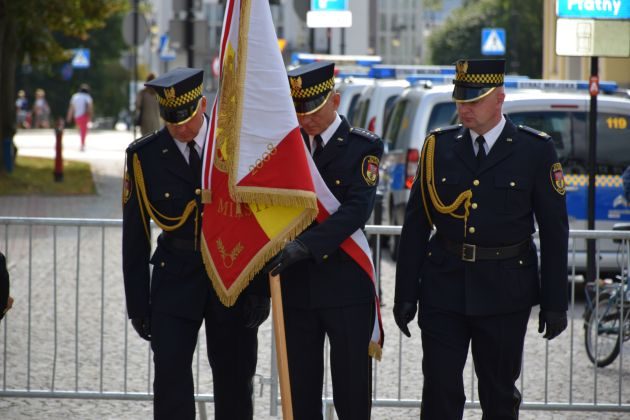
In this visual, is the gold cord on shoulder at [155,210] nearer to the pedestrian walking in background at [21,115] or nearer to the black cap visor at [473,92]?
the black cap visor at [473,92]

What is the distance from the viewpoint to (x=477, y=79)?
621cm

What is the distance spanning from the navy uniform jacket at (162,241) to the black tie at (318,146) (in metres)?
0.56

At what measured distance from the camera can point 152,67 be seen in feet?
343

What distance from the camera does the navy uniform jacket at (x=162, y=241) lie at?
6.49 m

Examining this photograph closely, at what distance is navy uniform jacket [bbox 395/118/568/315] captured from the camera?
6.24 metres

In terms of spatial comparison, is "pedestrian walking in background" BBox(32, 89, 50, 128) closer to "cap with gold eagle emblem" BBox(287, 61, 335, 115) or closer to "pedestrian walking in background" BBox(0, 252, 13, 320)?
"pedestrian walking in background" BBox(0, 252, 13, 320)

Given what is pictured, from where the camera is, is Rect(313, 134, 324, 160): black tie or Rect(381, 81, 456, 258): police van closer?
Rect(313, 134, 324, 160): black tie

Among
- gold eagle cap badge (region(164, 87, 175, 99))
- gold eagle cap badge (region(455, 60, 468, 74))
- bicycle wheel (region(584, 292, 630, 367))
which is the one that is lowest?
bicycle wheel (region(584, 292, 630, 367))

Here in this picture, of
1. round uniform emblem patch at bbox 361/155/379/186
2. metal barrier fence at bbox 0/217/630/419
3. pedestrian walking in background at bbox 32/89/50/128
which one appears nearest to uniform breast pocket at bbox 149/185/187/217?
round uniform emblem patch at bbox 361/155/379/186

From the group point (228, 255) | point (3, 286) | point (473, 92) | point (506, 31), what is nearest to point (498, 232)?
point (473, 92)

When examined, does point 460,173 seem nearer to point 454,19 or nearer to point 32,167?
point 32,167

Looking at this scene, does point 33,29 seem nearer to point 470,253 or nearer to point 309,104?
point 309,104

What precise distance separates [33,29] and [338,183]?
73.3 ft

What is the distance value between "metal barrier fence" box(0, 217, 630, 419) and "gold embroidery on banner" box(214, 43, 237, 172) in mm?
2006
